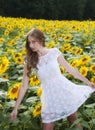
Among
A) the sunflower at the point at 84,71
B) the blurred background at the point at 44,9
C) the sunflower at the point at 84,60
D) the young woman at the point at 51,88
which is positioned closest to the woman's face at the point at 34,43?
the young woman at the point at 51,88

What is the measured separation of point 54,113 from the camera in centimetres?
318

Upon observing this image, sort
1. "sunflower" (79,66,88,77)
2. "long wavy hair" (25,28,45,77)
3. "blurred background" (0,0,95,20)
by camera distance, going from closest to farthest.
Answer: "long wavy hair" (25,28,45,77), "sunflower" (79,66,88,77), "blurred background" (0,0,95,20)

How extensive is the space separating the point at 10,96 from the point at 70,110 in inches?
14.9

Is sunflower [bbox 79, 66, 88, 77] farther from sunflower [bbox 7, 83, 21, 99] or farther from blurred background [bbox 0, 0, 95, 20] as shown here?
blurred background [bbox 0, 0, 95, 20]

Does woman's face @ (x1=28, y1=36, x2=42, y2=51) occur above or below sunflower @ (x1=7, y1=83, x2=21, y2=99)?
above

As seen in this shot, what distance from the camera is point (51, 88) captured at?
3.23 metres

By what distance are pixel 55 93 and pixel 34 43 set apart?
34 cm

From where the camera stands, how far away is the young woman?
10.4ft

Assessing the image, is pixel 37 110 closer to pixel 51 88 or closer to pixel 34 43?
pixel 51 88

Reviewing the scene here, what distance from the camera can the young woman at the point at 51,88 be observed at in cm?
318

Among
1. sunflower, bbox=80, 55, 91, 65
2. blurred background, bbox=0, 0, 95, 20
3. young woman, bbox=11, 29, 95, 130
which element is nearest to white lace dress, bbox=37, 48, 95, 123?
young woman, bbox=11, 29, 95, 130

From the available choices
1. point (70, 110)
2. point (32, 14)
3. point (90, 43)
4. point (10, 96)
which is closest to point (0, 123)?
point (10, 96)

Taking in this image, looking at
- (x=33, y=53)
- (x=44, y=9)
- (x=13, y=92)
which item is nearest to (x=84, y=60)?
(x=33, y=53)

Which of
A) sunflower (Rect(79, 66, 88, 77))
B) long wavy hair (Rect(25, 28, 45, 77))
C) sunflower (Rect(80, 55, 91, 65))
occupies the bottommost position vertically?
sunflower (Rect(79, 66, 88, 77))
